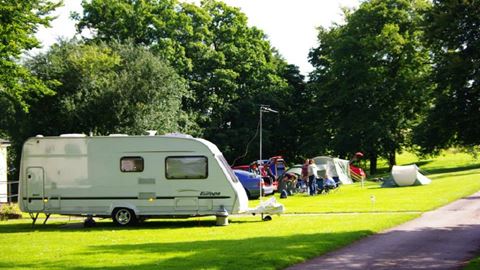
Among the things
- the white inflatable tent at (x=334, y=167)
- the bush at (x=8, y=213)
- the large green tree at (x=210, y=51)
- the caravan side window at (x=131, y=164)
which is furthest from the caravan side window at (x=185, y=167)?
the large green tree at (x=210, y=51)

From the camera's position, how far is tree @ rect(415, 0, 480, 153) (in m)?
13.2

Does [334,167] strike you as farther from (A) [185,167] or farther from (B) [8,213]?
(B) [8,213]

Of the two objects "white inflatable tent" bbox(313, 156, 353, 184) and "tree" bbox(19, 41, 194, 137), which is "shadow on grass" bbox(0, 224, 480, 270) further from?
"tree" bbox(19, 41, 194, 137)

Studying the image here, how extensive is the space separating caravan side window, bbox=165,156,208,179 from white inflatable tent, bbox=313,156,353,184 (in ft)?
50.8

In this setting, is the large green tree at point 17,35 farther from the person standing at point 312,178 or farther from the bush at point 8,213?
the person standing at point 312,178

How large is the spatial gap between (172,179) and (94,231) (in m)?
2.87

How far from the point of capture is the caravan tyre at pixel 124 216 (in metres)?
19.0

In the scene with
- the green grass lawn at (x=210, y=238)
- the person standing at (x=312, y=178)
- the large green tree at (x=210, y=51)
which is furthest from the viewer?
the large green tree at (x=210, y=51)

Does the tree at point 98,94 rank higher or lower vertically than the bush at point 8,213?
higher

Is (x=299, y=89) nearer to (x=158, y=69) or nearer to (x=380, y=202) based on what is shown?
(x=158, y=69)

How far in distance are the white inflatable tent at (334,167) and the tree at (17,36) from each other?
53.5 ft

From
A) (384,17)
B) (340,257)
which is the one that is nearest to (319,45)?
(384,17)

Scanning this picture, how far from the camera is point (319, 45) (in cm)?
6044

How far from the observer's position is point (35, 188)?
63.6 feet
